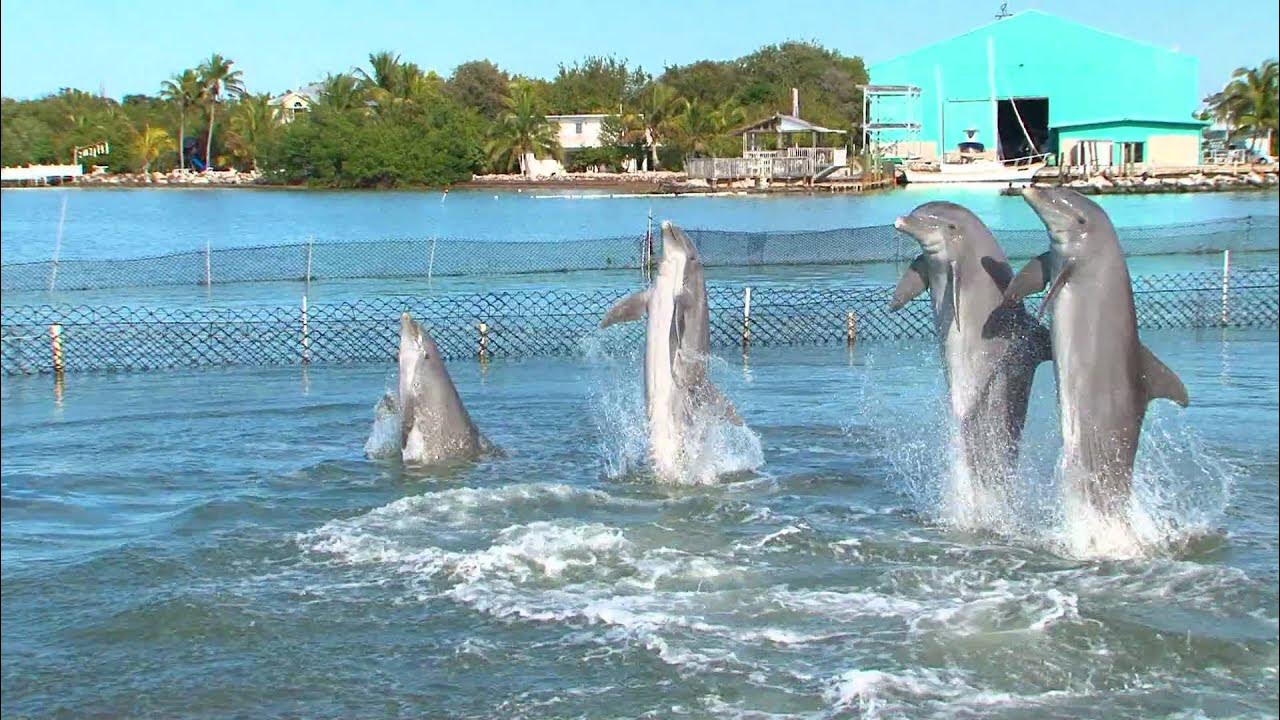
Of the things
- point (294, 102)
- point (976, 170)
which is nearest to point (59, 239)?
point (976, 170)

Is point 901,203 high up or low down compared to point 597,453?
up

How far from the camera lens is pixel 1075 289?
31.2 ft

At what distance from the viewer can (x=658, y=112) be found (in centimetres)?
9894

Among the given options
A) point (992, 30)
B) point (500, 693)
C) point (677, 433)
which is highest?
point (992, 30)

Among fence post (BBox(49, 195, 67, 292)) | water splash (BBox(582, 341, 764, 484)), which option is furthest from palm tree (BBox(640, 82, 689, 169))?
water splash (BBox(582, 341, 764, 484))

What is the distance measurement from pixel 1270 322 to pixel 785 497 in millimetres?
14820

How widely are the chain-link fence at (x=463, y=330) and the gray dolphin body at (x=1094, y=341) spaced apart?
507 inches

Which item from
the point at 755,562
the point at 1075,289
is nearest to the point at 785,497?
the point at 755,562

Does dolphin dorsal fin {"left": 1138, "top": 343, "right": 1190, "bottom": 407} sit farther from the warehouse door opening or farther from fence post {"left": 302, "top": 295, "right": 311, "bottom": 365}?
the warehouse door opening

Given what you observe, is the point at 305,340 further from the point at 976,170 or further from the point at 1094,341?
the point at 976,170

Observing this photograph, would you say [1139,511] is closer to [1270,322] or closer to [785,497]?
[785,497]

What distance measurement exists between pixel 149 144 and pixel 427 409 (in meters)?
97.8

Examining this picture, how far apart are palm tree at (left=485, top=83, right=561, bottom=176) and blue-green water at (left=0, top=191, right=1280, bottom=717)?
280 ft

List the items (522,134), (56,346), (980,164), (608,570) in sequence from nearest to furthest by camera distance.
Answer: (608,570) < (56,346) < (980,164) < (522,134)
